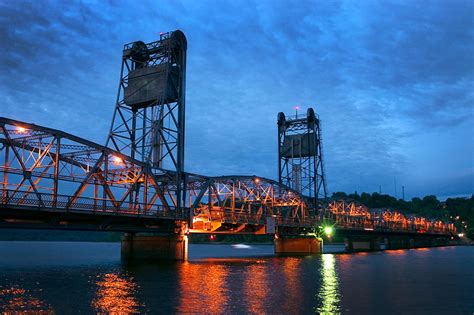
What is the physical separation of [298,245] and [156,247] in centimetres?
4977

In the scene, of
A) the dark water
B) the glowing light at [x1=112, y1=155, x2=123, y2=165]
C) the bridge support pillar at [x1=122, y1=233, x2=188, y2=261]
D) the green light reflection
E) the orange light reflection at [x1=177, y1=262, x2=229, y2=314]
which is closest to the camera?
the orange light reflection at [x1=177, y1=262, x2=229, y2=314]

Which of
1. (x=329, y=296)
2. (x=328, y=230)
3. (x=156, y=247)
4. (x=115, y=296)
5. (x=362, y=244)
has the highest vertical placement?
(x=328, y=230)

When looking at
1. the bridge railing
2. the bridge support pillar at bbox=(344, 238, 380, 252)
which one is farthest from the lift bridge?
the bridge support pillar at bbox=(344, 238, 380, 252)

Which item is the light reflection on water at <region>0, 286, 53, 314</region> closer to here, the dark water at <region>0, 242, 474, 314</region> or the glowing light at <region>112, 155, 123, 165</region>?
the dark water at <region>0, 242, 474, 314</region>

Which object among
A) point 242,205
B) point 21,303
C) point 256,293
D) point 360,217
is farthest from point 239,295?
point 360,217

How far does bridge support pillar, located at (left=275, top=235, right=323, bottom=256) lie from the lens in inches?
4355

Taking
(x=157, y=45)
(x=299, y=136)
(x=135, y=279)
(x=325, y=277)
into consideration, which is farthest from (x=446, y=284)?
(x=299, y=136)

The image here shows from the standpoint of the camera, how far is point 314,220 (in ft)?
364

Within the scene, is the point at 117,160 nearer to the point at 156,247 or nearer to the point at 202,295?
the point at 156,247

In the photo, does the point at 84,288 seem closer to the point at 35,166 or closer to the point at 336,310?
the point at 35,166

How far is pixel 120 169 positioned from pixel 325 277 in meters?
31.9

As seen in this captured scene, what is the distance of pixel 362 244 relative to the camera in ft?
551

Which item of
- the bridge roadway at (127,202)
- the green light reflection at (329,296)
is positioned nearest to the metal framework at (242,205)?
the bridge roadway at (127,202)

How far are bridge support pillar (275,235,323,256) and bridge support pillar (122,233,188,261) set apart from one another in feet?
143
